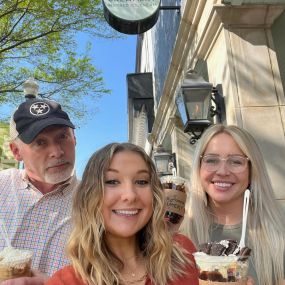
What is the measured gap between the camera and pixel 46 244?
81.1 inches

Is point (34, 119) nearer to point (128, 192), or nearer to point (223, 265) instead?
point (128, 192)

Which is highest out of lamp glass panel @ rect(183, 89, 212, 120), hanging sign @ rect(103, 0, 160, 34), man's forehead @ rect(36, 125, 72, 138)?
hanging sign @ rect(103, 0, 160, 34)

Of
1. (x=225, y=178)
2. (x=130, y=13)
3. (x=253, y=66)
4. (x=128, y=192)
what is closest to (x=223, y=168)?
(x=225, y=178)

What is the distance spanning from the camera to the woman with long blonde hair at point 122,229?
5.42 feet

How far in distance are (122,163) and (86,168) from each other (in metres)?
0.22

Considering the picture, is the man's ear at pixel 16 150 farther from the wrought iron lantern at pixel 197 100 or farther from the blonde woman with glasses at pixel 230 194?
the wrought iron lantern at pixel 197 100

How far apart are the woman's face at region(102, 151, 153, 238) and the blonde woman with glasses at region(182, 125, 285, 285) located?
63 cm

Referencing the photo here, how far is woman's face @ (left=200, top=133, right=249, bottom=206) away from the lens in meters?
2.20

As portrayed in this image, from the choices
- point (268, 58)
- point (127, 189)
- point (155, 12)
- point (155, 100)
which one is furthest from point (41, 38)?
point (127, 189)

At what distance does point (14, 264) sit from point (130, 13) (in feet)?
14.1

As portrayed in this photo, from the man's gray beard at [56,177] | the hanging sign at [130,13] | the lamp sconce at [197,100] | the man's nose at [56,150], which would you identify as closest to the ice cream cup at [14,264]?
the man's gray beard at [56,177]

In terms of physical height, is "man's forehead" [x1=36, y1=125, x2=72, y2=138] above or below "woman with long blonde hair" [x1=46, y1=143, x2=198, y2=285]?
above

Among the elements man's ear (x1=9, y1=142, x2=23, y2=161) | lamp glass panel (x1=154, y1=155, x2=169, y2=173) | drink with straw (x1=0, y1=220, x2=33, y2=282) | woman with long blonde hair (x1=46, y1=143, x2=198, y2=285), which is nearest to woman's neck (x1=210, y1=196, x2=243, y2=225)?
woman with long blonde hair (x1=46, y1=143, x2=198, y2=285)

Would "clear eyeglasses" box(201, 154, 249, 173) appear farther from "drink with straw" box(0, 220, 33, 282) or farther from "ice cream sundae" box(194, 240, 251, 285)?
"drink with straw" box(0, 220, 33, 282)
